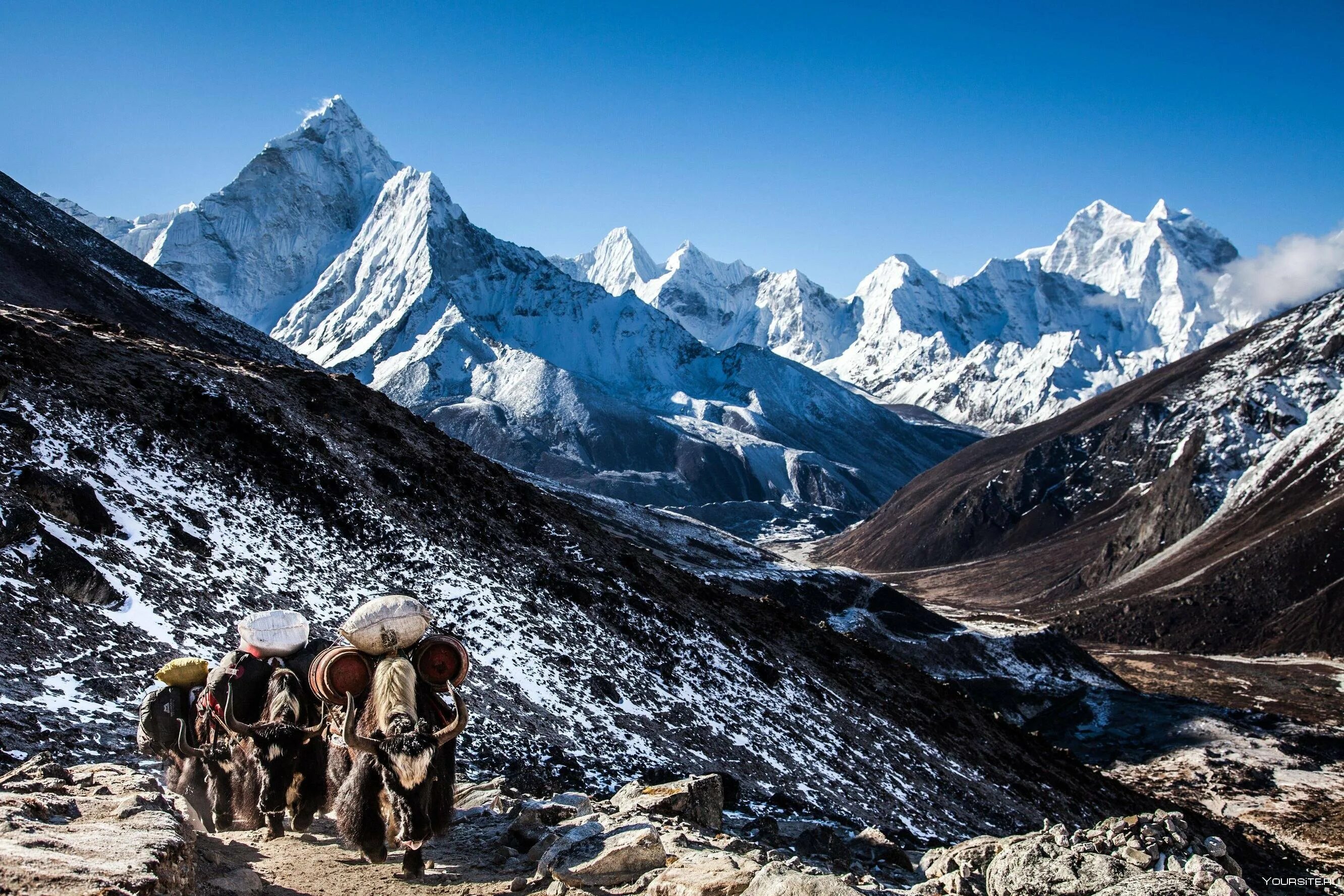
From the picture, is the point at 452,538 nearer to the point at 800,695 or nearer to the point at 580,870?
the point at 800,695

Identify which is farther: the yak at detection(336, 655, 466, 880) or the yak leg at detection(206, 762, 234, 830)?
the yak leg at detection(206, 762, 234, 830)

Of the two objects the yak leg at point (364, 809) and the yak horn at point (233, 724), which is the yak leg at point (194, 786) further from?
the yak leg at point (364, 809)

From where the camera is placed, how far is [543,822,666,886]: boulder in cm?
826

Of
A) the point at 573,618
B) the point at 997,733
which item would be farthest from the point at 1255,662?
the point at 573,618

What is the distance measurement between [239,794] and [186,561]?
11.5 metres

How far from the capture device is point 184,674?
33.3ft

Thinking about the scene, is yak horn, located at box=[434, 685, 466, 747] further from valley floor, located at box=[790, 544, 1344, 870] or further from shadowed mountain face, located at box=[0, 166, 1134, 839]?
valley floor, located at box=[790, 544, 1344, 870]

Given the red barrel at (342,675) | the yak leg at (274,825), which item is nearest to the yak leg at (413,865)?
the red barrel at (342,675)

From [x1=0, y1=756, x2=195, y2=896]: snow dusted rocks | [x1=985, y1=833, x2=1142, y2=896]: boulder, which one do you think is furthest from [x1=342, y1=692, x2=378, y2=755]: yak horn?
[x1=985, y1=833, x2=1142, y2=896]: boulder

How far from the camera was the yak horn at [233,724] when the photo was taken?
9.33 meters

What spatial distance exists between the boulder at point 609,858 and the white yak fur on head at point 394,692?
1.89 metres

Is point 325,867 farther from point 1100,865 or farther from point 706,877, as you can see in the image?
point 1100,865

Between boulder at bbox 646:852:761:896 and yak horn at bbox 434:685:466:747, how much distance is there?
2179 millimetres

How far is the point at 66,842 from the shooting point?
5.95 meters
